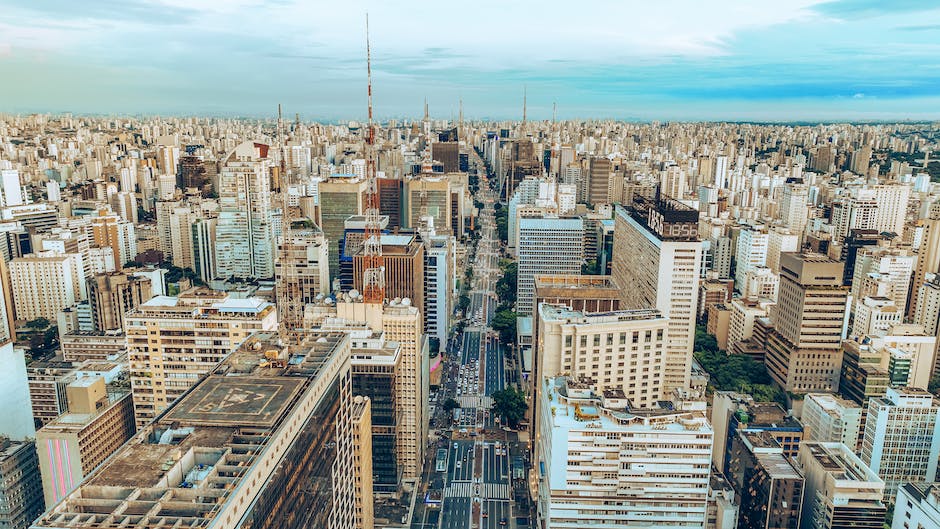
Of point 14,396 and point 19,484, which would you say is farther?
point 14,396

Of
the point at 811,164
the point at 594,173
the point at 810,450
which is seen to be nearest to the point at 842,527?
the point at 810,450

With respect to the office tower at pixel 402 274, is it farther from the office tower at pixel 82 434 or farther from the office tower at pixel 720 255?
the office tower at pixel 720 255

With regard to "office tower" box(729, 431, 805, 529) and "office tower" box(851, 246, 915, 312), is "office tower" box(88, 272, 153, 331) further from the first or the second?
"office tower" box(851, 246, 915, 312)

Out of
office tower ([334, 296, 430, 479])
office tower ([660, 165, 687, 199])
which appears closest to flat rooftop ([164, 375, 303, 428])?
office tower ([334, 296, 430, 479])

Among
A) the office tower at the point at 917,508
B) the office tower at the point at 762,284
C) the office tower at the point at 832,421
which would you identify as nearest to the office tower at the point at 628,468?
the office tower at the point at 917,508

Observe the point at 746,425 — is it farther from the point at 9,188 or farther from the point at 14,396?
the point at 9,188

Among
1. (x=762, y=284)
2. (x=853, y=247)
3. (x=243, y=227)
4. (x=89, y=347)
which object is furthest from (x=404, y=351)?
(x=853, y=247)

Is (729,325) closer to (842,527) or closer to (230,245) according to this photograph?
(842,527)
